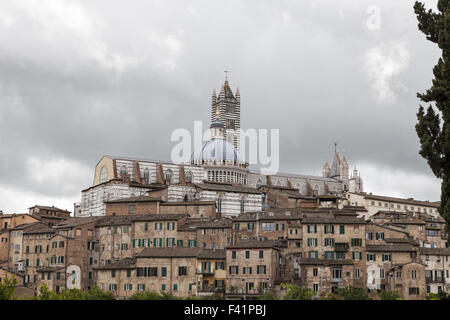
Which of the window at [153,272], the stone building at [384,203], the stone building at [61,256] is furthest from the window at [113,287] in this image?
the stone building at [384,203]

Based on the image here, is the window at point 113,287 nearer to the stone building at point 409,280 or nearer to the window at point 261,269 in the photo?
the window at point 261,269

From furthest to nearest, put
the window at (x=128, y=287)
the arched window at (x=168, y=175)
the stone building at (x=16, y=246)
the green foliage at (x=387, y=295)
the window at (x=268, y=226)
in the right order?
1. the arched window at (x=168, y=175)
2. the stone building at (x=16, y=246)
3. the window at (x=268, y=226)
4. the window at (x=128, y=287)
5. the green foliage at (x=387, y=295)

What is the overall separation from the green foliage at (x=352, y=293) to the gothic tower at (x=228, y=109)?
8583cm

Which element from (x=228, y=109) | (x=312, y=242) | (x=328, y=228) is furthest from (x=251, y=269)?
(x=228, y=109)

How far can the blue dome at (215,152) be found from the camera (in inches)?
3937

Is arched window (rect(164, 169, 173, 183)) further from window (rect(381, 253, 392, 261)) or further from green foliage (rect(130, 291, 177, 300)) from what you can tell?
window (rect(381, 253, 392, 261))

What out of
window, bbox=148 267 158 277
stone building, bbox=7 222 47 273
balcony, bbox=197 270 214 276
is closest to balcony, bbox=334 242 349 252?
balcony, bbox=197 270 214 276

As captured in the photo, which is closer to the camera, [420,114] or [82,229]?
[420,114]

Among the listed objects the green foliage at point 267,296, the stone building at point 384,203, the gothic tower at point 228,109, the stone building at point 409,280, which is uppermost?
the gothic tower at point 228,109

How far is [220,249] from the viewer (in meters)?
64.5
